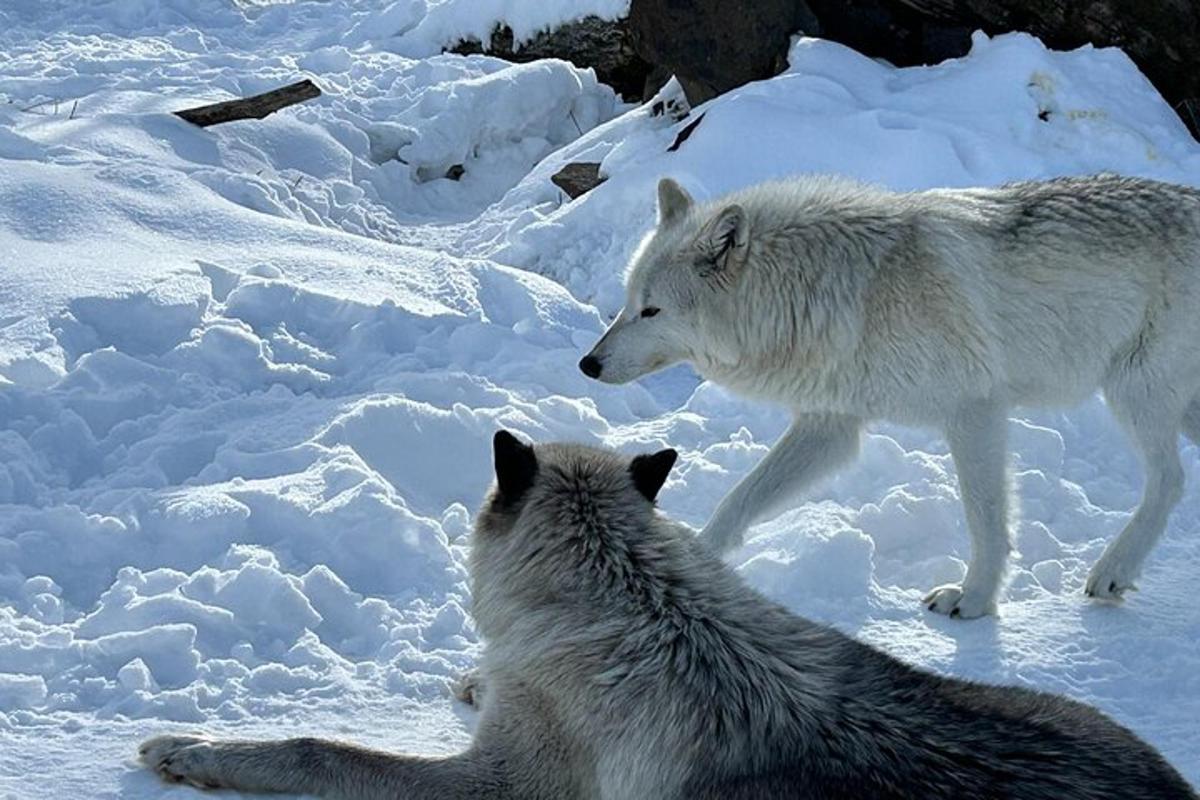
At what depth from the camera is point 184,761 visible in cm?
447

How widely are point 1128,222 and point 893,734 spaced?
342 centimetres

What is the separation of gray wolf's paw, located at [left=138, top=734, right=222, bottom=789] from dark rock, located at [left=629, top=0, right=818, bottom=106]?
8.59 metres

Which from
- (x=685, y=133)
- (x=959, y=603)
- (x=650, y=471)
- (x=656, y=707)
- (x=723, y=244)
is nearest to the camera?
(x=656, y=707)

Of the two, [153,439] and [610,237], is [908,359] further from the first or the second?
[610,237]

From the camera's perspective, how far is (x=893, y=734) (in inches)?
153

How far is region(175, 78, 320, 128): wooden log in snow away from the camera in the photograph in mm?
11695

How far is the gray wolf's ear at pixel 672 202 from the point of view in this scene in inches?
267

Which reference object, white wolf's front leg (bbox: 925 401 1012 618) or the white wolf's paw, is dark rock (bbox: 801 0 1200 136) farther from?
the white wolf's paw

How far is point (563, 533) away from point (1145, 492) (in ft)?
10.1

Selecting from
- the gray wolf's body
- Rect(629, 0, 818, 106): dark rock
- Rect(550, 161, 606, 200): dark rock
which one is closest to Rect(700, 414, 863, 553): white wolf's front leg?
the gray wolf's body

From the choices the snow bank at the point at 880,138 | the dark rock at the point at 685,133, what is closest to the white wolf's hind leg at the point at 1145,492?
the snow bank at the point at 880,138

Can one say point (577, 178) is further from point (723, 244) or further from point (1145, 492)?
point (1145, 492)

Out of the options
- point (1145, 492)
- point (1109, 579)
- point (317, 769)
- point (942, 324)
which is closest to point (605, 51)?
point (942, 324)

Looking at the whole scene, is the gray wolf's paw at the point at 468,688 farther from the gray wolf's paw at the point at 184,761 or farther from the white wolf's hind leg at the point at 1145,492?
the white wolf's hind leg at the point at 1145,492
